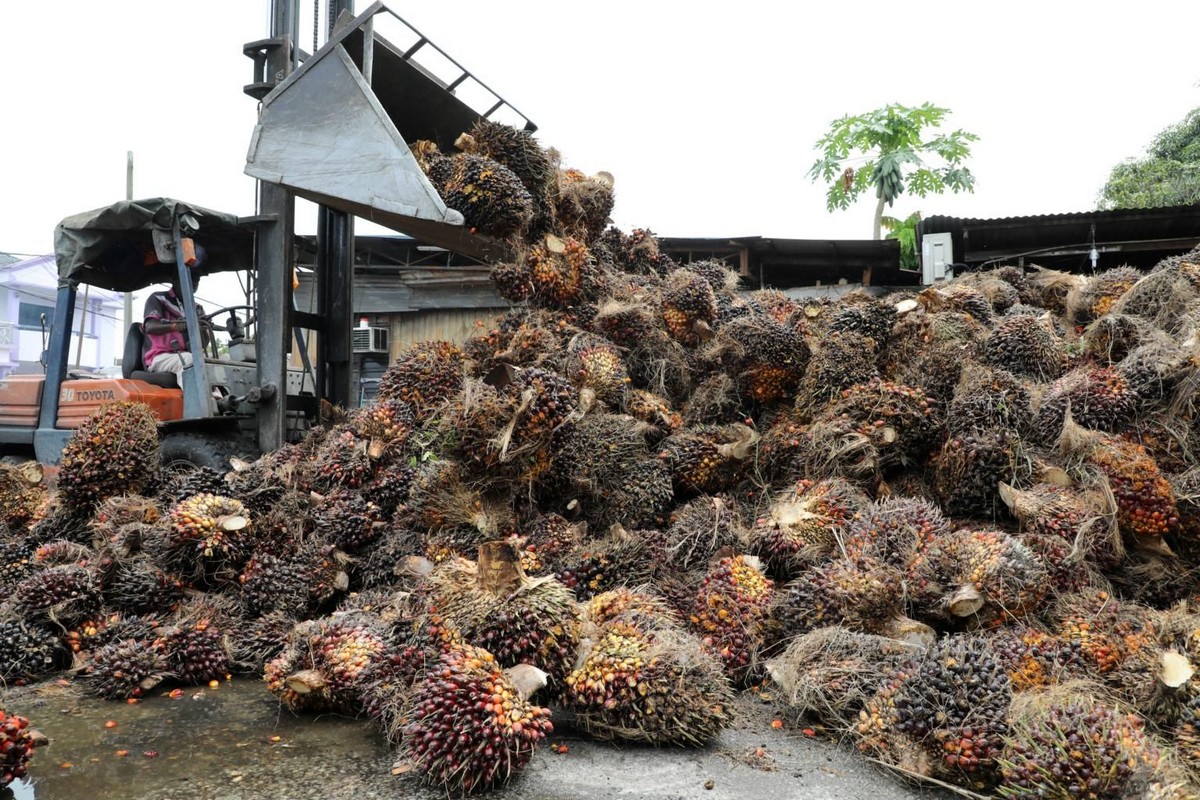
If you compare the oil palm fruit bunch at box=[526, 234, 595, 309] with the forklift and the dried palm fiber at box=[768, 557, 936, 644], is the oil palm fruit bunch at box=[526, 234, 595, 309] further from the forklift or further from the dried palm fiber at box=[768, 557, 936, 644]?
the dried palm fiber at box=[768, 557, 936, 644]

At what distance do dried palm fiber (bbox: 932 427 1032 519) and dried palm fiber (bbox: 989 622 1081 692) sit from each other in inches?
41.7

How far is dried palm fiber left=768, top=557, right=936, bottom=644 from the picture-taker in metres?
3.54

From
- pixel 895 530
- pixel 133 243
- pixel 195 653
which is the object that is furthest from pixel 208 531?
pixel 895 530

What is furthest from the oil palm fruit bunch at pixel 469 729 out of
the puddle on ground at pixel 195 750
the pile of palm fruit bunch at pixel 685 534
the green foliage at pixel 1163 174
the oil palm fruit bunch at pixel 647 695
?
the green foliage at pixel 1163 174

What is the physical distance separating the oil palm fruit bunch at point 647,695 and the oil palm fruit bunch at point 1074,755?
103cm

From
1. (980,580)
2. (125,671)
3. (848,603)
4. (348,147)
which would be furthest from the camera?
(348,147)

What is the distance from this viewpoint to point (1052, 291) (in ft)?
21.2

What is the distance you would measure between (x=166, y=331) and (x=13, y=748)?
464 cm

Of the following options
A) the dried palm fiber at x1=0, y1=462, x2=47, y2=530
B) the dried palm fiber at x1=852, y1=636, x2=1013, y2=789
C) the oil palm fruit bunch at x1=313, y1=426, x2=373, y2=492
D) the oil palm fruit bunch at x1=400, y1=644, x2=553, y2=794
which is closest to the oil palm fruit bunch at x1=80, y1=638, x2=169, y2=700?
the oil palm fruit bunch at x1=313, y1=426, x2=373, y2=492

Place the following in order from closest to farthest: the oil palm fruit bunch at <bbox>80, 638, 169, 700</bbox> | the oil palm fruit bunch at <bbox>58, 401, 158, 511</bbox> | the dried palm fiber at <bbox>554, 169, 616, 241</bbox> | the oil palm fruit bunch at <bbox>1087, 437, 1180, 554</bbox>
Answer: the oil palm fruit bunch at <bbox>80, 638, 169, 700</bbox> < the oil palm fruit bunch at <bbox>1087, 437, 1180, 554</bbox> < the oil palm fruit bunch at <bbox>58, 401, 158, 511</bbox> < the dried palm fiber at <bbox>554, 169, 616, 241</bbox>

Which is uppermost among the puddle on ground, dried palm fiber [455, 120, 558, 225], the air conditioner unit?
dried palm fiber [455, 120, 558, 225]

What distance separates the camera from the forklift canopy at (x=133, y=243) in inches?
243

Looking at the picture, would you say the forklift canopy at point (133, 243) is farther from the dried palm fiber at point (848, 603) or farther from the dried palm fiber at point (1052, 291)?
the dried palm fiber at point (1052, 291)

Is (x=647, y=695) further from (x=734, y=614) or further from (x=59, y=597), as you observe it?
(x=59, y=597)
